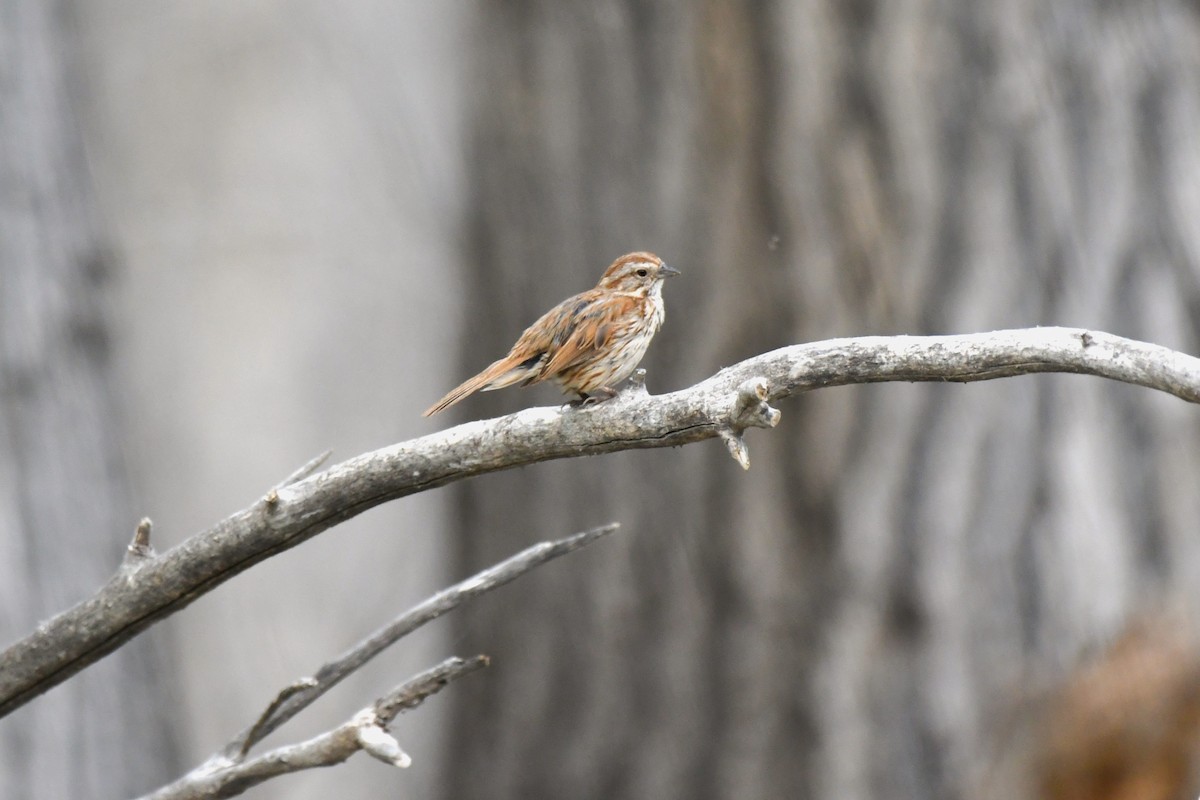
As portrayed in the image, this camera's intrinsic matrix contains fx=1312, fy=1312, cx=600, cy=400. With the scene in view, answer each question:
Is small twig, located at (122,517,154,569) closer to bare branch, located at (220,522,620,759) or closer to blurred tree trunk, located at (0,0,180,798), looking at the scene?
bare branch, located at (220,522,620,759)

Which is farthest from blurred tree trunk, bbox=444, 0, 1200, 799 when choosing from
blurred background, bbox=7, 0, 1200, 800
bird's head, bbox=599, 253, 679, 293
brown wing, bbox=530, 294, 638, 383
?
brown wing, bbox=530, 294, 638, 383

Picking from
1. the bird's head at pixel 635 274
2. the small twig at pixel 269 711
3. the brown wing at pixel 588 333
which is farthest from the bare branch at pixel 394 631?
the bird's head at pixel 635 274

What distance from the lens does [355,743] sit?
252cm

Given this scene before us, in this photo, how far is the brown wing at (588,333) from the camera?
3.47 metres

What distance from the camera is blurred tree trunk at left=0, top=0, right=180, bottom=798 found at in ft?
20.4

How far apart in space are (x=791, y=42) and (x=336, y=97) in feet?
11.6

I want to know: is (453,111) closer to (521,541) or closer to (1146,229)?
(521,541)

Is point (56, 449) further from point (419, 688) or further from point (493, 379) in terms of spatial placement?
point (419, 688)

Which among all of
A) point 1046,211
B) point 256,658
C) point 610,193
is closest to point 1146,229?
point 1046,211

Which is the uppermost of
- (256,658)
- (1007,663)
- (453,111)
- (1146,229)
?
(453,111)

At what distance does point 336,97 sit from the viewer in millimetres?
8305

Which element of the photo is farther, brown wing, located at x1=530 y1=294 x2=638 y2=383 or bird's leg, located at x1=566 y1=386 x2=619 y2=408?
brown wing, located at x1=530 y1=294 x2=638 y2=383

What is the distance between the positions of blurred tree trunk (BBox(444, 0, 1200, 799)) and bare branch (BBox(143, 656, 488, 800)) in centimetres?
344

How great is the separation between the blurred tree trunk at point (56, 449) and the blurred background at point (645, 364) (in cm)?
2
